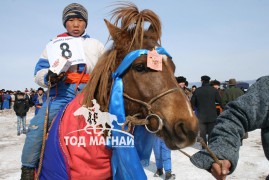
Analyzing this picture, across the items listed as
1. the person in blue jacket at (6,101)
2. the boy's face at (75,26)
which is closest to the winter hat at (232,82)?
the boy's face at (75,26)

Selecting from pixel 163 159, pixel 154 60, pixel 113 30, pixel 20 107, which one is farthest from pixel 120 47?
pixel 20 107

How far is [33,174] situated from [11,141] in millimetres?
9940

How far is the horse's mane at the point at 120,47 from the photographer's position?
7.70ft

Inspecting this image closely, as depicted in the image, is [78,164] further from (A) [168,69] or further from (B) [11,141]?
(B) [11,141]

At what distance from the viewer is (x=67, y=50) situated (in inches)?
114

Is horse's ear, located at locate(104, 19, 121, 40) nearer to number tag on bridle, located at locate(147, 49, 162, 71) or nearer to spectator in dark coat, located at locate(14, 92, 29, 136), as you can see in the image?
number tag on bridle, located at locate(147, 49, 162, 71)

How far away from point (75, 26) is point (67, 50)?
1.29 feet

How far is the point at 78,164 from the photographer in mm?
2303

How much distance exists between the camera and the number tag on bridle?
83.0 inches

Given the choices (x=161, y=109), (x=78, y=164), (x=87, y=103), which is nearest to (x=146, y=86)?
(x=161, y=109)

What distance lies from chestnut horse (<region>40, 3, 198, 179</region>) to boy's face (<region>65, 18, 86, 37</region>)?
2.31 feet

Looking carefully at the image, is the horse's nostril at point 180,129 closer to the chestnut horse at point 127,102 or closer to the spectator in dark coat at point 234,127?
the chestnut horse at point 127,102

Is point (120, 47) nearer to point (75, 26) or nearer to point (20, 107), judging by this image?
point (75, 26)

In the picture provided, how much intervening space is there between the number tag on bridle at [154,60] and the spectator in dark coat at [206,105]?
22.7 ft
